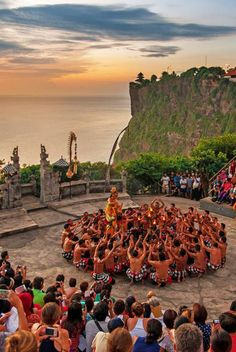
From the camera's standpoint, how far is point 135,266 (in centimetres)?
1182

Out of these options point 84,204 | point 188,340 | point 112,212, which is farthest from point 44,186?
point 188,340

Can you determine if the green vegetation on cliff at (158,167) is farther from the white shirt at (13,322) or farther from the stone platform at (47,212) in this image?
the white shirt at (13,322)

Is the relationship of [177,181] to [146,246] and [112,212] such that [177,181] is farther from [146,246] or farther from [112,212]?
[146,246]

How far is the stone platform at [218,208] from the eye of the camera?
767 inches

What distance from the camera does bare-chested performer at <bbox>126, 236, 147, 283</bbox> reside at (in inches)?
462

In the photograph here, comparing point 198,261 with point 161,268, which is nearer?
point 161,268

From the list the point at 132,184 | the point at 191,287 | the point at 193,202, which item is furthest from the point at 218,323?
the point at 132,184

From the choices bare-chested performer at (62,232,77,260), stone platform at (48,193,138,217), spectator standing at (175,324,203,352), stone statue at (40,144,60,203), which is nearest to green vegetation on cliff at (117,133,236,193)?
stone platform at (48,193,138,217)

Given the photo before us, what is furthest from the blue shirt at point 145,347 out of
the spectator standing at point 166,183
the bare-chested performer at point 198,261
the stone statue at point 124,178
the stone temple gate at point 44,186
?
the spectator standing at point 166,183

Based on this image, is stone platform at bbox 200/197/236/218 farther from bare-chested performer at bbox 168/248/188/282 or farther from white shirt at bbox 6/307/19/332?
white shirt at bbox 6/307/19/332

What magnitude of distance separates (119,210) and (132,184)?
424 inches

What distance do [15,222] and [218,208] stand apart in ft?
30.8

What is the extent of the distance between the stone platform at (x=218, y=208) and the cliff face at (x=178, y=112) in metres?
71.4

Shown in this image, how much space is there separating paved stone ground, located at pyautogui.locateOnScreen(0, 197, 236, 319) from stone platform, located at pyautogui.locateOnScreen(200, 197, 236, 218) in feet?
6.82
